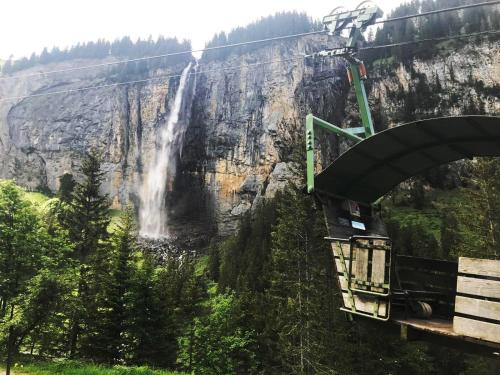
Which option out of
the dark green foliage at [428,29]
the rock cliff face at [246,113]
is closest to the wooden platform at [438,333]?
the rock cliff face at [246,113]

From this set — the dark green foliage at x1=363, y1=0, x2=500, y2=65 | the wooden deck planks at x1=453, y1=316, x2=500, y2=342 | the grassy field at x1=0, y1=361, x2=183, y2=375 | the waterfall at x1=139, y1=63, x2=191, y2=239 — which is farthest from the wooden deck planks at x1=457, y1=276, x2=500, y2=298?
the dark green foliage at x1=363, y1=0, x2=500, y2=65

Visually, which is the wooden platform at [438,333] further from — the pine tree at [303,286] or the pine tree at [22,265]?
the pine tree at [303,286]

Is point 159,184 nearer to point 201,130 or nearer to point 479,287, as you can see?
point 201,130

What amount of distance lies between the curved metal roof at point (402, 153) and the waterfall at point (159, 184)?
62781 mm

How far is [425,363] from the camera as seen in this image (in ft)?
74.0

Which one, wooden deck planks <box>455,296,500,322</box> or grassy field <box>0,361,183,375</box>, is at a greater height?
wooden deck planks <box>455,296,500,322</box>

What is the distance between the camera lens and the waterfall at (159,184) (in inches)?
2662

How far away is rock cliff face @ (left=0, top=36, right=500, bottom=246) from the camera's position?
6775 cm

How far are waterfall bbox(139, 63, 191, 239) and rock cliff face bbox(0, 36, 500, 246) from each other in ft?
4.56

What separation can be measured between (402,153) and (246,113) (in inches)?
2584

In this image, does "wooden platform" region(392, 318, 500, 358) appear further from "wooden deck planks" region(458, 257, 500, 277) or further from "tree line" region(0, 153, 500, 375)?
"tree line" region(0, 153, 500, 375)

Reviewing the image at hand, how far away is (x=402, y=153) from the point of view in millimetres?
6703

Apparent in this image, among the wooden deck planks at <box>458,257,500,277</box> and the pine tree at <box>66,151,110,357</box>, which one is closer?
the wooden deck planks at <box>458,257,500,277</box>

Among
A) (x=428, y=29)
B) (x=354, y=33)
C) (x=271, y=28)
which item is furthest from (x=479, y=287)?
(x=271, y=28)
